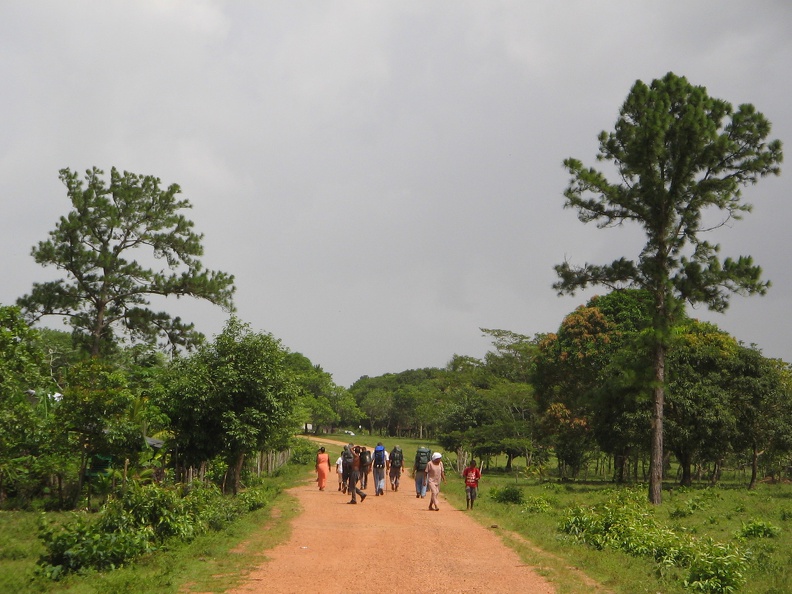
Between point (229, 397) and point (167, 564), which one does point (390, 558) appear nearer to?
point (167, 564)

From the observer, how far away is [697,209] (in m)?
23.6

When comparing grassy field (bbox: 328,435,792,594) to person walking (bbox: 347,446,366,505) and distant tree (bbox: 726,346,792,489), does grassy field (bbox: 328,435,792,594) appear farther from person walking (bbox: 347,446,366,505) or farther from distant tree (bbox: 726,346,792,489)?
distant tree (bbox: 726,346,792,489)

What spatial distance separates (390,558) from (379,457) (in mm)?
11717

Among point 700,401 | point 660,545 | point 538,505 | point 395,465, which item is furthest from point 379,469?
point 700,401

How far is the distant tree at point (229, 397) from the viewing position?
18562 millimetres

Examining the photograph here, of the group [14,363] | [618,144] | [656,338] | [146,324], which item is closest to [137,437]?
[14,363]

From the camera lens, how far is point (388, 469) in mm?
26172

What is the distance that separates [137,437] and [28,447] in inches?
105

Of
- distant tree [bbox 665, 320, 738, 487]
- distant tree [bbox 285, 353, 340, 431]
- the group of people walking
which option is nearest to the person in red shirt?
the group of people walking

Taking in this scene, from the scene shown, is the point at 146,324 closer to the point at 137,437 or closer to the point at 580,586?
the point at 137,437

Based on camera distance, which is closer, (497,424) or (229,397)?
(229,397)

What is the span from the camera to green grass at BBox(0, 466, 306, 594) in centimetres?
923

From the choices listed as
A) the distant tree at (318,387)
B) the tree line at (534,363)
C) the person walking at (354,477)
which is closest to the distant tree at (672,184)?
the tree line at (534,363)

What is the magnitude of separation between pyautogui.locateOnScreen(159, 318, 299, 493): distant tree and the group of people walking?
2.66 metres
